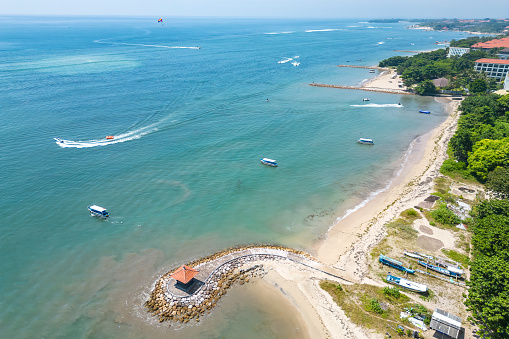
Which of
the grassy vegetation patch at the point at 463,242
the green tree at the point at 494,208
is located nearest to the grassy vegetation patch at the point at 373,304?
the grassy vegetation patch at the point at 463,242

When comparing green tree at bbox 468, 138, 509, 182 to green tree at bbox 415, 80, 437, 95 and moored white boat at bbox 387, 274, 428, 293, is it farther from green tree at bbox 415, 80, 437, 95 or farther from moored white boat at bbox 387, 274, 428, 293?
Answer: green tree at bbox 415, 80, 437, 95

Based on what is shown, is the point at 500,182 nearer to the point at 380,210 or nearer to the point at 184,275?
the point at 380,210

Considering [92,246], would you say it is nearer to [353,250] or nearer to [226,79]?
[353,250]

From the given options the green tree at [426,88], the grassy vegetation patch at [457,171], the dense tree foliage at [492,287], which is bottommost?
the grassy vegetation patch at [457,171]

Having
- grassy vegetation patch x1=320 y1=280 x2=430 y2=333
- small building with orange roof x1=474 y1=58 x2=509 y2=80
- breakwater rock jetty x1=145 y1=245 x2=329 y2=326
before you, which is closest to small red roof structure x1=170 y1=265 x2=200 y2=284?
breakwater rock jetty x1=145 y1=245 x2=329 y2=326

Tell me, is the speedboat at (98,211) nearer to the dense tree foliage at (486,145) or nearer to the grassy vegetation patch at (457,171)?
the dense tree foliage at (486,145)

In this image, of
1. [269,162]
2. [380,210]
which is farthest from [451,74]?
[380,210]

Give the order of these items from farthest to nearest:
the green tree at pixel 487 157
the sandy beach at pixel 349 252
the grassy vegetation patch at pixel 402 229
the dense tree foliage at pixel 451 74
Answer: the dense tree foliage at pixel 451 74
the green tree at pixel 487 157
the grassy vegetation patch at pixel 402 229
the sandy beach at pixel 349 252
